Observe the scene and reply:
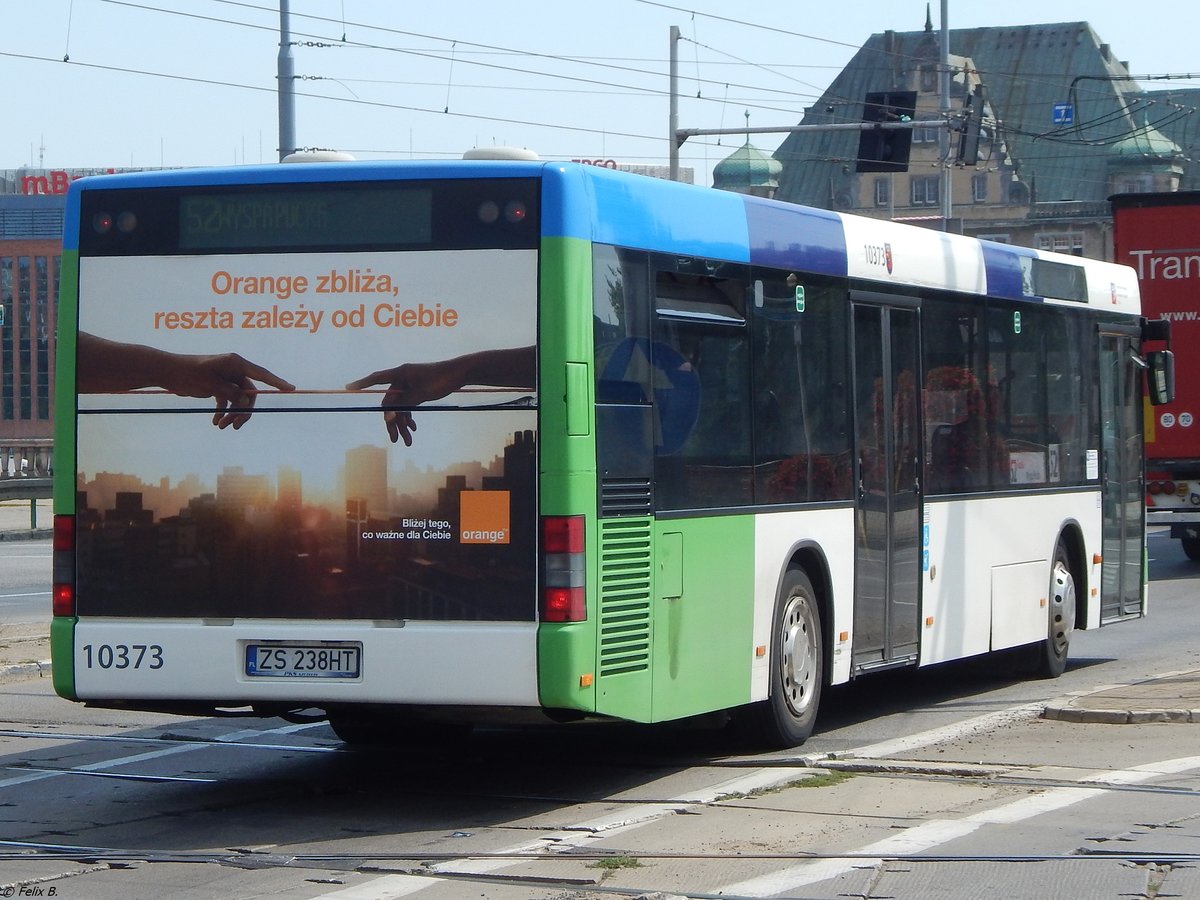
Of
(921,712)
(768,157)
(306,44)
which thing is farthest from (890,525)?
(768,157)

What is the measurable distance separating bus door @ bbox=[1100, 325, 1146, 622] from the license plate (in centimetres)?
792

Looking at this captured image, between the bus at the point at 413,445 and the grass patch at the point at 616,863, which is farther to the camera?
the bus at the point at 413,445

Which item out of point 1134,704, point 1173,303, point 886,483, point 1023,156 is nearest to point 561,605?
point 886,483

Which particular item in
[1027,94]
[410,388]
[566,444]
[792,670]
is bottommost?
[792,670]

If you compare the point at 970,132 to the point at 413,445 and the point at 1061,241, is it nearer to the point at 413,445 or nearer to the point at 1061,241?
the point at 413,445

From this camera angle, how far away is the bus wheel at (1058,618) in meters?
14.2

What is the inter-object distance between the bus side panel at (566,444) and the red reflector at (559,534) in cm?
3

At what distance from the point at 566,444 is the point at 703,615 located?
1.44m

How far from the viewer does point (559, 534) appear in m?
8.40

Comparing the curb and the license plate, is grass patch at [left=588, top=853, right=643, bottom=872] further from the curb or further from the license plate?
the curb

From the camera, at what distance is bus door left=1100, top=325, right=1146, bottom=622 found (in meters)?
15.1

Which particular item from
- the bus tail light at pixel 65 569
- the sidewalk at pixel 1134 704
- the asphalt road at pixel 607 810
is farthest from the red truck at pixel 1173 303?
the bus tail light at pixel 65 569

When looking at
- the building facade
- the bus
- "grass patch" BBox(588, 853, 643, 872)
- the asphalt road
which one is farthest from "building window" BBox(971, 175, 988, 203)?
"grass patch" BBox(588, 853, 643, 872)

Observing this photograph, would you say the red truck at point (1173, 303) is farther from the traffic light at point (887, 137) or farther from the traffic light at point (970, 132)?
the traffic light at point (970, 132)
